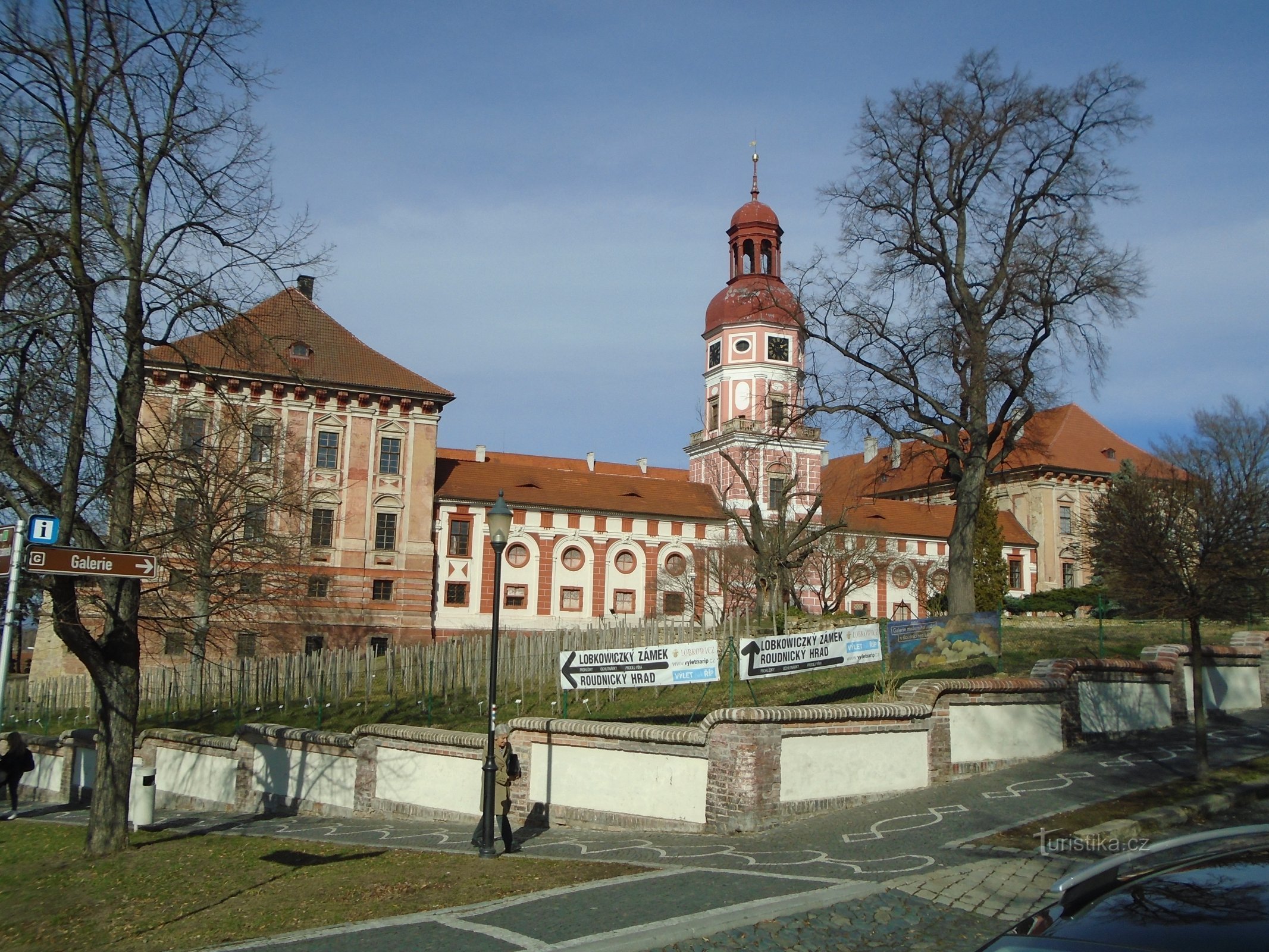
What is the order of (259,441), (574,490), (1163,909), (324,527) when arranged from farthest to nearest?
1. (574,490)
2. (324,527)
3. (259,441)
4. (1163,909)

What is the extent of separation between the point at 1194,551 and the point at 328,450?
4069cm

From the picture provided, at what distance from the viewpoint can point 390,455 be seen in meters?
50.4

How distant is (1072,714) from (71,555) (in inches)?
554

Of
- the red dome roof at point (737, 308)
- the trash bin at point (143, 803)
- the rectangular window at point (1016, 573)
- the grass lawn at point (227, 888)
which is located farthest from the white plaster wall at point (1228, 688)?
the rectangular window at point (1016, 573)

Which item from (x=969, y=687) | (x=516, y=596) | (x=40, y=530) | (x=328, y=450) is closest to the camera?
(x=40, y=530)

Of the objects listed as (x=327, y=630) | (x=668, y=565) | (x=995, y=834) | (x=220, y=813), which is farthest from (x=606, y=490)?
(x=995, y=834)

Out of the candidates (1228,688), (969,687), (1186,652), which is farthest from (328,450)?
(969,687)

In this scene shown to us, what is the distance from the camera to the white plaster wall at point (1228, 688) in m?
19.7

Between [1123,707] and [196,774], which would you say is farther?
[196,774]

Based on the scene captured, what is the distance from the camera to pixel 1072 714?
16.7 meters

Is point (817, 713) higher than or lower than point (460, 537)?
lower

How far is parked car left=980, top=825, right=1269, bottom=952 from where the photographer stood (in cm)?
370

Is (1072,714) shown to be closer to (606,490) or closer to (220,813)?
(220,813)

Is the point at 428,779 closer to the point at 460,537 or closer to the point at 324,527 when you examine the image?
the point at 324,527
